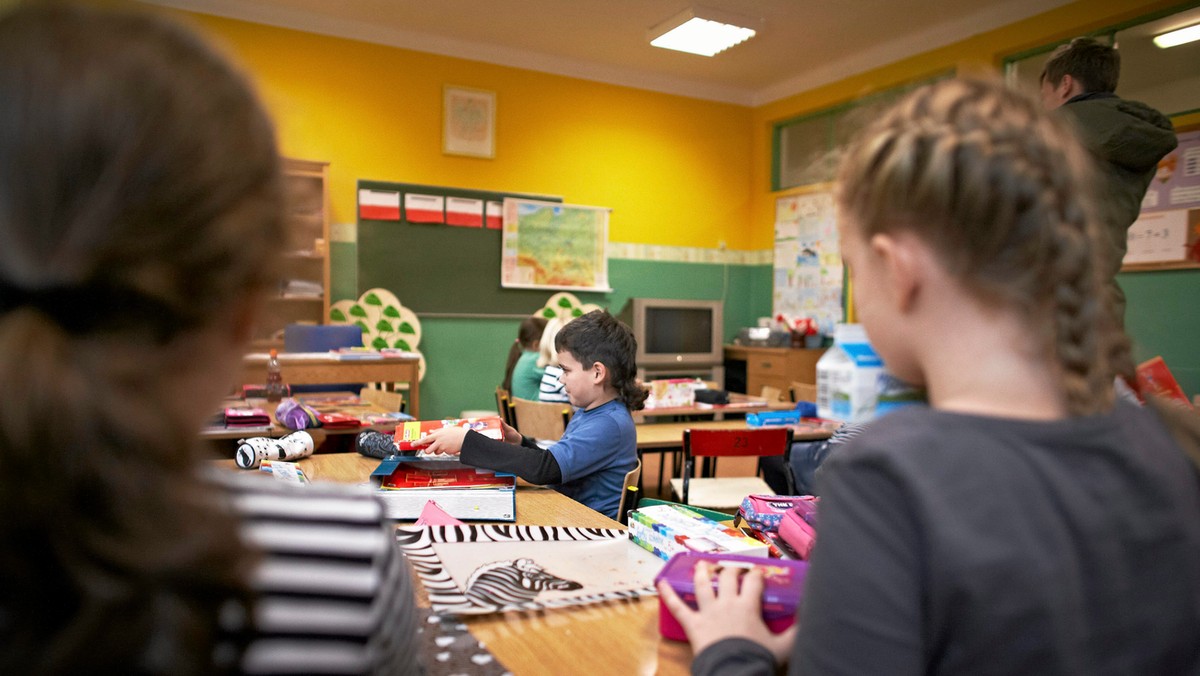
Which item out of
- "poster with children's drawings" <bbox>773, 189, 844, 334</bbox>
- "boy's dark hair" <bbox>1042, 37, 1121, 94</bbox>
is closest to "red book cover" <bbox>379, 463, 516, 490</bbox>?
"boy's dark hair" <bbox>1042, 37, 1121, 94</bbox>

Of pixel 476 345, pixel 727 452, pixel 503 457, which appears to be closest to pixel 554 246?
pixel 476 345

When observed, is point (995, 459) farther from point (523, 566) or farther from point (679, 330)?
point (679, 330)

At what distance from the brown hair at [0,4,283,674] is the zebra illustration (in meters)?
0.68

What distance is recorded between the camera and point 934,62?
6.07 metres

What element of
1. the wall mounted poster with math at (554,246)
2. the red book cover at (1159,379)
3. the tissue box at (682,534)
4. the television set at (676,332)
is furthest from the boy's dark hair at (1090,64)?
the wall mounted poster with math at (554,246)

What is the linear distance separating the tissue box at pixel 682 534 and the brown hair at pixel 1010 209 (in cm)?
65

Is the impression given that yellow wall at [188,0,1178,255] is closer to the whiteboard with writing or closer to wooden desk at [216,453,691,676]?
the whiteboard with writing

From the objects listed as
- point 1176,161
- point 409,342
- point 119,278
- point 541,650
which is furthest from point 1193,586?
point 409,342

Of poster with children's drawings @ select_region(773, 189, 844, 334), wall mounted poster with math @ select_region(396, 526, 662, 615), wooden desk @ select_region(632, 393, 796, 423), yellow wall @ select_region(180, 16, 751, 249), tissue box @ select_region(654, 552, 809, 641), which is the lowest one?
wooden desk @ select_region(632, 393, 796, 423)

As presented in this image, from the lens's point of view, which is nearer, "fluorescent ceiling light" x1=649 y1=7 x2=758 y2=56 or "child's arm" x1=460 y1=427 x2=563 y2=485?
"child's arm" x1=460 y1=427 x2=563 y2=485

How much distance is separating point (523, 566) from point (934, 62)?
6.08 meters

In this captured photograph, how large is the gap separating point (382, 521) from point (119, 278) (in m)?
0.24

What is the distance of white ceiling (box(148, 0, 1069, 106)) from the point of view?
564 cm

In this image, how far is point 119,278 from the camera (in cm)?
45
